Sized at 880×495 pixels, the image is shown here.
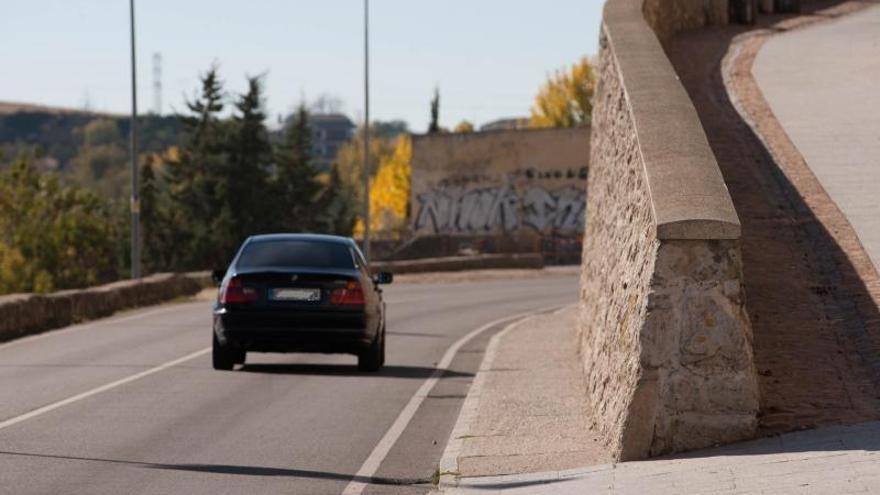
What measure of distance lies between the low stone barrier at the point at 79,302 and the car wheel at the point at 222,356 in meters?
6.77

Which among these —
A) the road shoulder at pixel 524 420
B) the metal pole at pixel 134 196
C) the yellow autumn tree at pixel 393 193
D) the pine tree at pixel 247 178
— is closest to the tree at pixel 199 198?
the pine tree at pixel 247 178

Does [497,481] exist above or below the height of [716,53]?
below

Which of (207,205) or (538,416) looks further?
(207,205)

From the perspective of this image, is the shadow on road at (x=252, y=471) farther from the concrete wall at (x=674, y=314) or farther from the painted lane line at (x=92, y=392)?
the painted lane line at (x=92, y=392)

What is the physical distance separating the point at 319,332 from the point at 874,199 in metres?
6.08

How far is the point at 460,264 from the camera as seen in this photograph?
5659 centimetres

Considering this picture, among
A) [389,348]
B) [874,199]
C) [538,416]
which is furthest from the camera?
[389,348]

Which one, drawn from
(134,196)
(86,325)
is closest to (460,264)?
(134,196)

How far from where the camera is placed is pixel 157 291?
38.7 m

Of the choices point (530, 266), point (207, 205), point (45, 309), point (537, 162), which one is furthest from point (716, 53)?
point (207, 205)

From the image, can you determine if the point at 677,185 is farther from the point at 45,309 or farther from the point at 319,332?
the point at 45,309

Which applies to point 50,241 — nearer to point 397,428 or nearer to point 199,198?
point 199,198

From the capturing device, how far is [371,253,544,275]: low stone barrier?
5434cm

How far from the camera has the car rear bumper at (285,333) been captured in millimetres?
19516
